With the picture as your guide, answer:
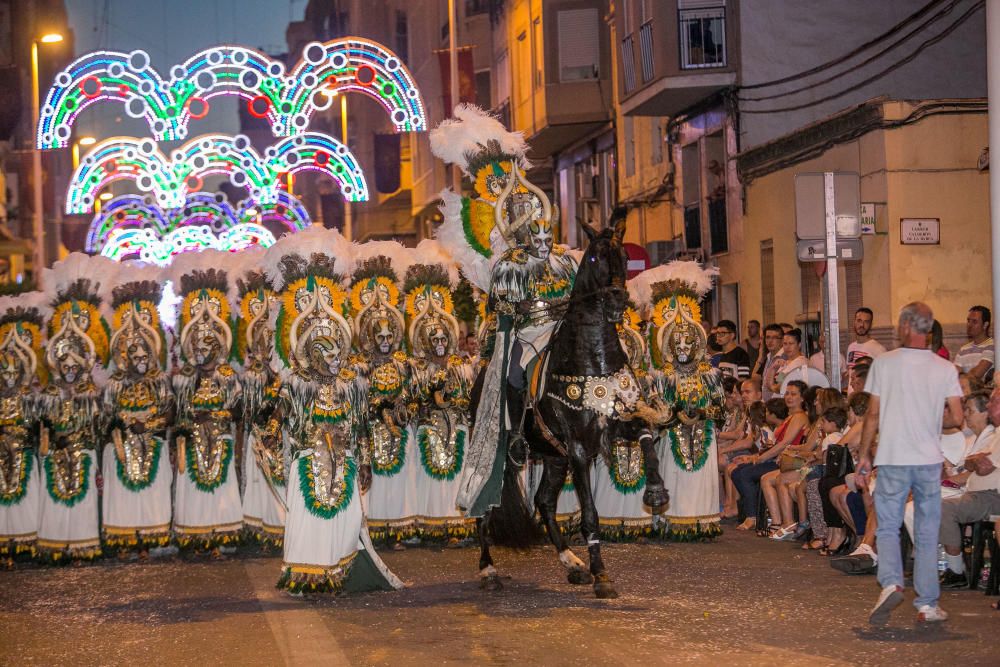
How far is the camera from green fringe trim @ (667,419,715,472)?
14.8 metres

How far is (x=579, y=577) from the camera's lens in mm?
11828

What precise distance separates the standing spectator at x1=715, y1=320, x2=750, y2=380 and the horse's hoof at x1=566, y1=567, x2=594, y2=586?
6.50 m

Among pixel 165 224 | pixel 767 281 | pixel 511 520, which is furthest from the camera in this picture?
pixel 165 224

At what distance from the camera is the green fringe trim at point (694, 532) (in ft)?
48.0

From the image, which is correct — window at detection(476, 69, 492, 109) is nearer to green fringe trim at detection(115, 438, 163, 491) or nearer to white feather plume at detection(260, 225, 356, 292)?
green fringe trim at detection(115, 438, 163, 491)

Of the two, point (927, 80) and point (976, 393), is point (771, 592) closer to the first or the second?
point (976, 393)

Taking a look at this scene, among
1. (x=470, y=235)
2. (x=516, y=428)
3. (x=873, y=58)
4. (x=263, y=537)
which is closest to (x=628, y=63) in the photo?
(x=873, y=58)

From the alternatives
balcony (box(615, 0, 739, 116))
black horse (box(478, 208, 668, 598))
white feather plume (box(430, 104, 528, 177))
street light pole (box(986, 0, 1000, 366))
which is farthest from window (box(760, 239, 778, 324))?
black horse (box(478, 208, 668, 598))

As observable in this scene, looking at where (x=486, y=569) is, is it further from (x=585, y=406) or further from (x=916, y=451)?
(x=916, y=451)

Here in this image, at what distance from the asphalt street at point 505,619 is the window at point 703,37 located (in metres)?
14.7

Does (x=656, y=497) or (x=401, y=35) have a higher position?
(x=401, y=35)


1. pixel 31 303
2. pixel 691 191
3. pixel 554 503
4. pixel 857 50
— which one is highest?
pixel 857 50

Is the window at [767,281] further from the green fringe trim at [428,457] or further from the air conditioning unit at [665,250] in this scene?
the green fringe trim at [428,457]

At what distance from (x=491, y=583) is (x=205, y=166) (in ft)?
69.3
